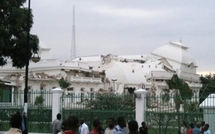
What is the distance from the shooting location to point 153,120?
835 inches

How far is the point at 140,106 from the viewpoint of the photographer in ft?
69.9

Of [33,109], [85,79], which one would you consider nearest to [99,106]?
[33,109]

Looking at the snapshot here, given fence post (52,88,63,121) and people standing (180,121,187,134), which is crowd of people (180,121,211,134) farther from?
fence post (52,88,63,121)

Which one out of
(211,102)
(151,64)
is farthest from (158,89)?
(211,102)

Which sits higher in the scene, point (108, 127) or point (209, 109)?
point (209, 109)

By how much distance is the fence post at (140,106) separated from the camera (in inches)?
837

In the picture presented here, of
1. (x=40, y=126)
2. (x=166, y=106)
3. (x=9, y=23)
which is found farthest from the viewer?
(x=9, y=23)

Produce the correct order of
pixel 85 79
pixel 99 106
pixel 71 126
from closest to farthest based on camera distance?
pixel 71 126, pixel 99 106, pixel 85 79

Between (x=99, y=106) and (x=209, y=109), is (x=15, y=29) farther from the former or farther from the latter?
(x=209, y=109)

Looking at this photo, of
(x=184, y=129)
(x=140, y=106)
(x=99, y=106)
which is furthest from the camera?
(x=99, y=106)

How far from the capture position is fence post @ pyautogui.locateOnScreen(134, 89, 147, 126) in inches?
837

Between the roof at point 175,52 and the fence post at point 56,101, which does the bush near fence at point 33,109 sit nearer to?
the fence post at point 56,101

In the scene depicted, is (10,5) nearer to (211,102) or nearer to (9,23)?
(9,23)

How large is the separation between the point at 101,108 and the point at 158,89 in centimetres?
5885
